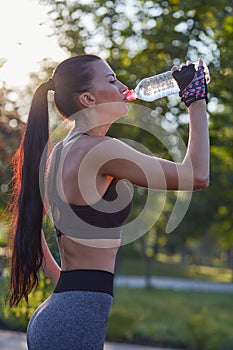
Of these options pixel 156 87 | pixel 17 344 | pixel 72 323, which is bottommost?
pixel 17 344

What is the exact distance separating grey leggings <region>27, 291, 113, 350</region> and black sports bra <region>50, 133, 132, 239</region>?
0.58 ft

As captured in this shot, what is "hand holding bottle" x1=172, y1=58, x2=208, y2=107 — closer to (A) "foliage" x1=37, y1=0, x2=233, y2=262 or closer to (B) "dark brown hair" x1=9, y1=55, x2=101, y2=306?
(B) "dark brown hair" x1=9, y1=55, x2=101, y2=306

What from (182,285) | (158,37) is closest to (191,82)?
(158,37)

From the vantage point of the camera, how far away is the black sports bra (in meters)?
→ 2.19

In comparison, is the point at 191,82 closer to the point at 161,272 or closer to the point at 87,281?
the point at 87,281

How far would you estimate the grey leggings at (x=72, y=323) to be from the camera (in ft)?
7.06

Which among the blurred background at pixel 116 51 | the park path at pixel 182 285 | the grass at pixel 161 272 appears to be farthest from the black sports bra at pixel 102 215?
the grass at pixel 161 272

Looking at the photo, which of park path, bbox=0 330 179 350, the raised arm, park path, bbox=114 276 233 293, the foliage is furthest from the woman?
park path, bbox=114 276 233 293

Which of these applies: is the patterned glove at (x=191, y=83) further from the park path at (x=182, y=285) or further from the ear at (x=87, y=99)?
the park path at (x=182, y=285)

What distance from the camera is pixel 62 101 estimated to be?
239cm

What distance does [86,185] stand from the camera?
7.20 ft

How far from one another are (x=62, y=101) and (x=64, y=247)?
18.5 inches

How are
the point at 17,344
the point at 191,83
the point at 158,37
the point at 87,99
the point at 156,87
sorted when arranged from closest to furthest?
the point at 191,83 → the point at 87,99 → the point at 156,87 → the point at 158,37 → the point at 17,344

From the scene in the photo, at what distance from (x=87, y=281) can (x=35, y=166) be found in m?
0.42
